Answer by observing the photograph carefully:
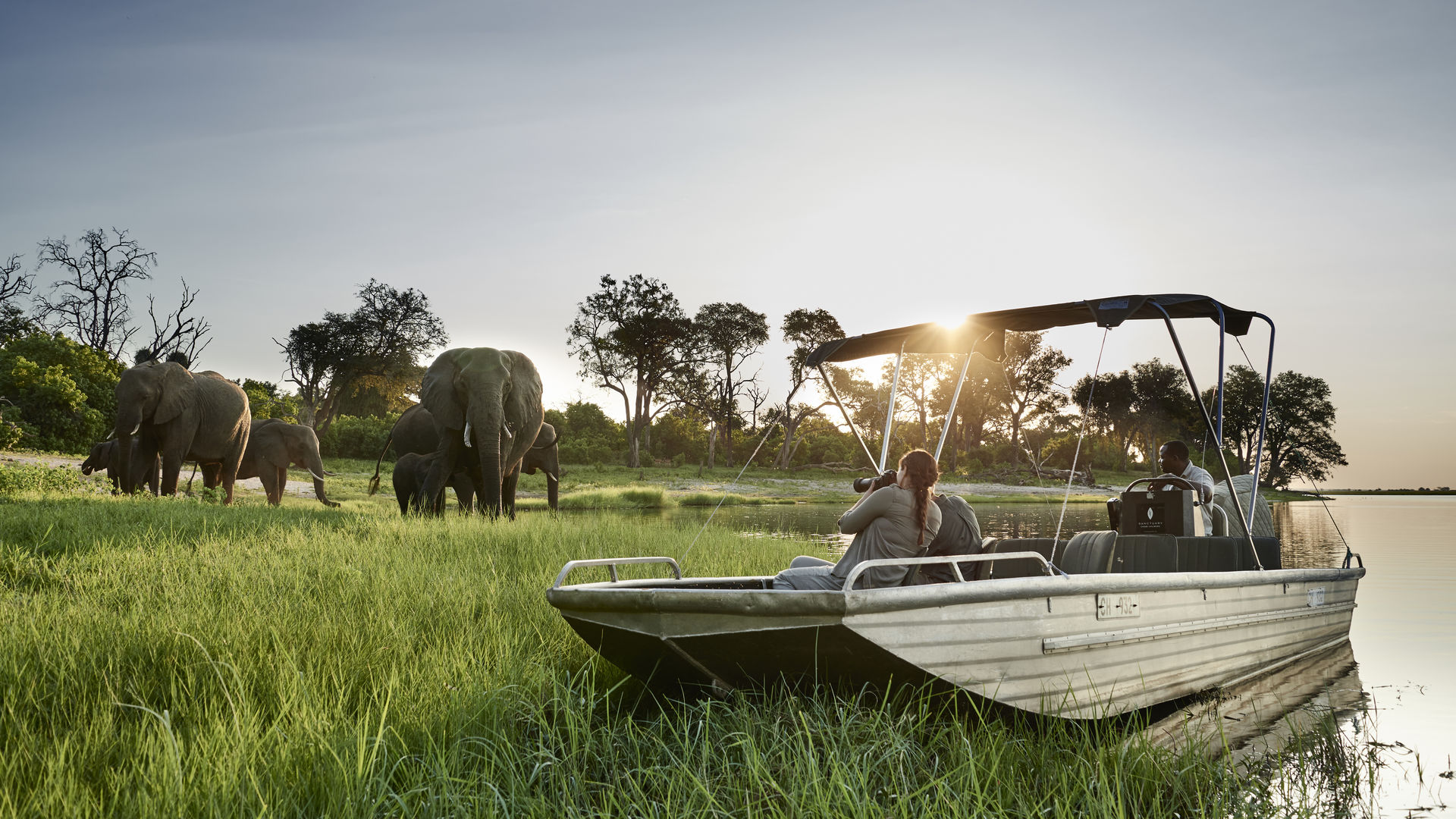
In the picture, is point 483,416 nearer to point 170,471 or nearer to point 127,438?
point 170,471

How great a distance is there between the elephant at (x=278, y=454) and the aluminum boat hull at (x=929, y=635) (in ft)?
64.3

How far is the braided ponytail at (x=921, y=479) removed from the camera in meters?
5.50

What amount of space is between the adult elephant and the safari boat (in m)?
7.83

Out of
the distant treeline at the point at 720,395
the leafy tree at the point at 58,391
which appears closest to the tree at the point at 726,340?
the distant treeline at the point at 720,395

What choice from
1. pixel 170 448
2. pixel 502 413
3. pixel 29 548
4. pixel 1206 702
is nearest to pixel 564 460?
pixel 170 448

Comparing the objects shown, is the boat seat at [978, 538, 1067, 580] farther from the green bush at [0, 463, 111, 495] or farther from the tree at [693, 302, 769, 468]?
the tree at [693, 302, 769, 468]

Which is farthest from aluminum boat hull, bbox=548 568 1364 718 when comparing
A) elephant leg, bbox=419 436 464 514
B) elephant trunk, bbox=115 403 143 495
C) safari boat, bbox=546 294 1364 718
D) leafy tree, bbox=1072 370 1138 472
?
leafy tree, bbox=1072 370 1138 472

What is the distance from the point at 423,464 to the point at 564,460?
38128 millimetres

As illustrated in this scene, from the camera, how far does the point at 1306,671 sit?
852cm

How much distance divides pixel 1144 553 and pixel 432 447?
47.5 ft

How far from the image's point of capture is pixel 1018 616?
16.1ft

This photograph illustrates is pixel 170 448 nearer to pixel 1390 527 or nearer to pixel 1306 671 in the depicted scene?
pixel 1306 671

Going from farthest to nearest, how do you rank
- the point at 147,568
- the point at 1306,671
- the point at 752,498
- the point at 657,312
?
the point at 657,312
the point at 752,498
the point at 1306,671
the point at 147,568

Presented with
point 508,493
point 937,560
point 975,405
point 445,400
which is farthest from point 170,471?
point 975,405
